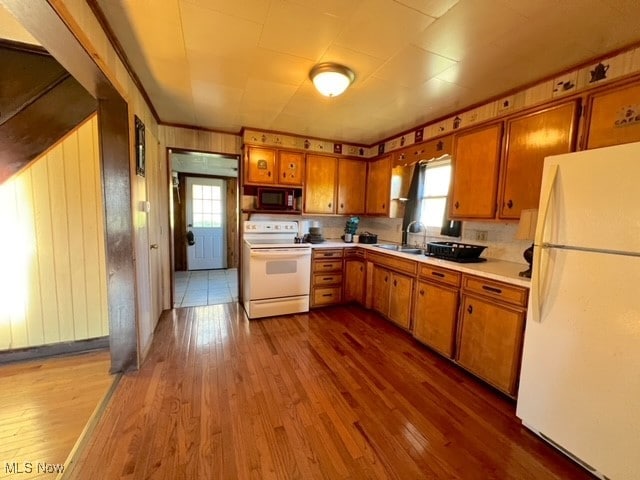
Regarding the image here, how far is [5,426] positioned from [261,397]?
4.91ft

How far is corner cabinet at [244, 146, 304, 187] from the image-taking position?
3455 mm

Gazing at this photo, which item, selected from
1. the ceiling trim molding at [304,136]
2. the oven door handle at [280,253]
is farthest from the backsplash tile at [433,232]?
the ceiling trim molding at [304,136]

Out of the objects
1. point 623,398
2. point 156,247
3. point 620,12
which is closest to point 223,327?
point 156,247

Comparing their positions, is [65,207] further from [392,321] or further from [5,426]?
[392,321]

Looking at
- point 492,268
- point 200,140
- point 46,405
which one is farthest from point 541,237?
point 200,140

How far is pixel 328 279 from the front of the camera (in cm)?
369

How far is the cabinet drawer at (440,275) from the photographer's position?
233 centimetres

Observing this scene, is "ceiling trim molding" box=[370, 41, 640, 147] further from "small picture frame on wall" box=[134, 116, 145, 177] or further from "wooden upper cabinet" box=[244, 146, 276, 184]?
"small picture frame on wall" box=[134, 116, 145, 177]

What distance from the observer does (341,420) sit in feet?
5.58

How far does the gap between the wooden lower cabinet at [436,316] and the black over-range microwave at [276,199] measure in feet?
6.62

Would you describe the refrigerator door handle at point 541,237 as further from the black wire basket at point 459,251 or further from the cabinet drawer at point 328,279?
the cabinet drawer at point 328,279

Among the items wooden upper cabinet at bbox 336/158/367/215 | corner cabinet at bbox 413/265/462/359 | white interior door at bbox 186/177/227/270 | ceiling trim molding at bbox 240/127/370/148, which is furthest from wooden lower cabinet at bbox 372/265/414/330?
white interior door at bbox 186/177/227/270

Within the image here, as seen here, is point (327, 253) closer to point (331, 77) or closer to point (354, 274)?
point (354, 274)

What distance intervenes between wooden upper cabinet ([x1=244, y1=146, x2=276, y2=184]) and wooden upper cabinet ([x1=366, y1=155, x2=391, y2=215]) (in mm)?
1495
